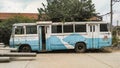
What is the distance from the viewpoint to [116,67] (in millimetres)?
16375

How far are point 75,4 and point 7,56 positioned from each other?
1417 centimetres

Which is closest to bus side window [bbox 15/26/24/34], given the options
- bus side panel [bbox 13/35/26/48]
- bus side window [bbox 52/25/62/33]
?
bus side panel [bbox 13/35/26/48]

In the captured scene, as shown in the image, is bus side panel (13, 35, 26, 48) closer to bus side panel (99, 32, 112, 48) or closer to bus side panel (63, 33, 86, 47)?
bus side panel (63, 33, 86, 47)

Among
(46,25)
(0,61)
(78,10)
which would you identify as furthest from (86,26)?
(0,61)

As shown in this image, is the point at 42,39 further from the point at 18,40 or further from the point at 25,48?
the point at 18,40

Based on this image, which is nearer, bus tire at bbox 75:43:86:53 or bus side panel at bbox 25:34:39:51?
bus side panel at bbox 25:34:39:51

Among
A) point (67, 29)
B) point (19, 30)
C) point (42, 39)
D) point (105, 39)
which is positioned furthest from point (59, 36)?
point (105, 39)

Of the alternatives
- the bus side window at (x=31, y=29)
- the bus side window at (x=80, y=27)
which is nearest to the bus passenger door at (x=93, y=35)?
the bus side window at (x=80, y=27)

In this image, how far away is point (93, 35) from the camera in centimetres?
2636

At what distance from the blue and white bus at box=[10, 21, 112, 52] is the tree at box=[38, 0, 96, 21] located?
15.7 feet

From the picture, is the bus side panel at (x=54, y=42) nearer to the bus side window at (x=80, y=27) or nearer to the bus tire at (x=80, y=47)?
the bus tire at (x=80, y=47)

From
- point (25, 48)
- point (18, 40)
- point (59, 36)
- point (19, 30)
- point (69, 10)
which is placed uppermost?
point (69, 10)

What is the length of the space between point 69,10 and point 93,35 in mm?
7041

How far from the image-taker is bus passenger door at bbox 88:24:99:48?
2630 centimetres
